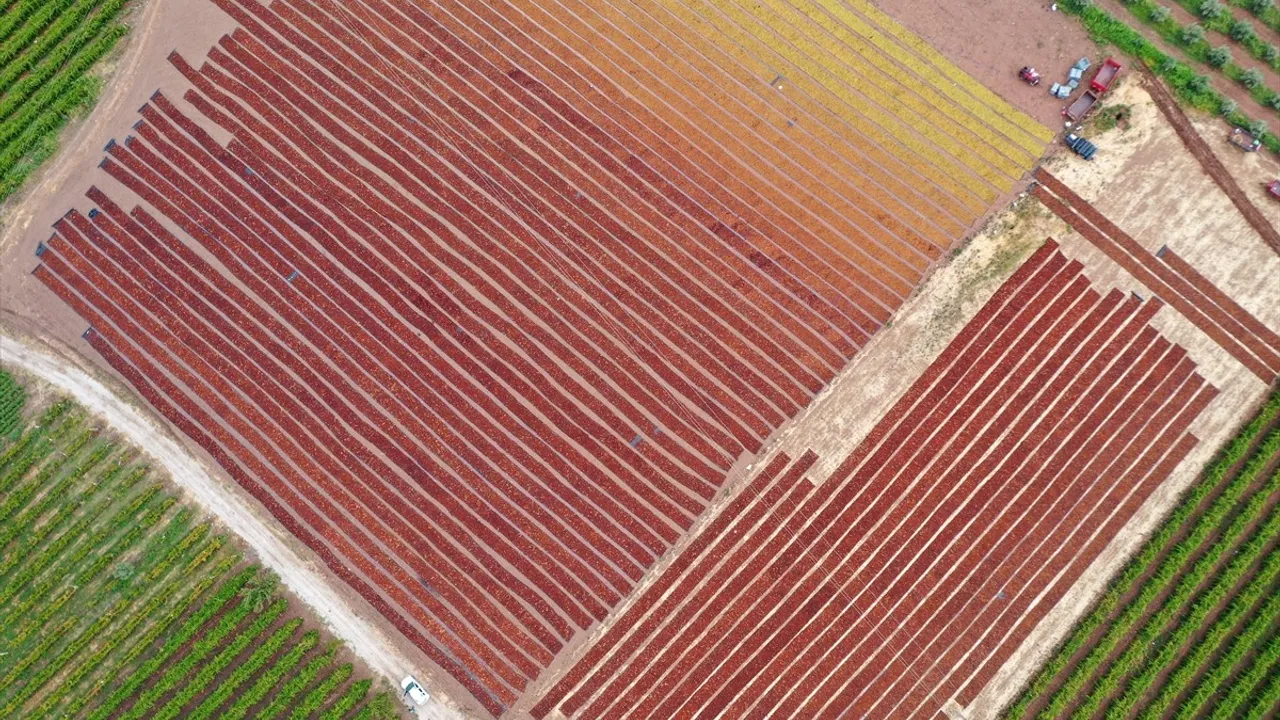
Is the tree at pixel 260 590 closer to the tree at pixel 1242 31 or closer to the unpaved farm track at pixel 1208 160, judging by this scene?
the unpaved farm track at pixel 1208 160

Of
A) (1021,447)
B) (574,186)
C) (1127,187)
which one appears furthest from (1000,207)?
(574,186)

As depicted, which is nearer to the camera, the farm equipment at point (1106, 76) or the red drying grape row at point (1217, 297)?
the red drying grape row at point (1217, 297)

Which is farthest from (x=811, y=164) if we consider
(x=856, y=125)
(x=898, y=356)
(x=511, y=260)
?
(x=511, y=260)

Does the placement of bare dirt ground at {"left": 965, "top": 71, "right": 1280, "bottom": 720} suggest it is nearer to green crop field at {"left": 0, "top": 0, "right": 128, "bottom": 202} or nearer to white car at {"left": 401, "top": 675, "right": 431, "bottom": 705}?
white car at {"left": 401, "top": 675, "right": 431, "bottom": 705}

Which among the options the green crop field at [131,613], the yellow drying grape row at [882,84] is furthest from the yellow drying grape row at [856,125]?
the green crop field at [131,613]

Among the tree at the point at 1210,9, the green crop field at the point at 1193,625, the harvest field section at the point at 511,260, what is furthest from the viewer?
the tree at the point at 1210,9

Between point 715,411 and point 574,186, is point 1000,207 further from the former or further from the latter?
point 574,186

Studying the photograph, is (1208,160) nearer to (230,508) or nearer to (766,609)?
(766,609)

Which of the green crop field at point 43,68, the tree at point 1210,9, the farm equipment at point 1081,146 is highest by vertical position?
the tree at point 1210,9

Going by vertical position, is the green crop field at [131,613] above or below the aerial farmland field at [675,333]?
below
